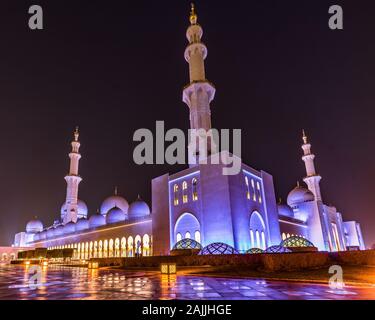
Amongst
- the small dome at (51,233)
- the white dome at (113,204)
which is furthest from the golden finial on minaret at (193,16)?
the small dome at (51,233)

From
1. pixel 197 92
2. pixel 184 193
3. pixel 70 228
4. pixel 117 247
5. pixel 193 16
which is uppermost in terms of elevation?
pixel 193 16

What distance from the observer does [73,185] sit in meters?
47.8

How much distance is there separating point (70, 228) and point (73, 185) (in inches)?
283

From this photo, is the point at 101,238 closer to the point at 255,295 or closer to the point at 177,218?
the point at 177,218

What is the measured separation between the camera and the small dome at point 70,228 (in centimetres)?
4630

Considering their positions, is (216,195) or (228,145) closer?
(216,195)

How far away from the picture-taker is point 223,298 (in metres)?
5.70

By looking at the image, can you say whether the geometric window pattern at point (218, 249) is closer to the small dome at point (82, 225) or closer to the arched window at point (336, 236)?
the small dome at point (82, 225)

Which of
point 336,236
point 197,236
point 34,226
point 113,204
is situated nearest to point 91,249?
point 113,204

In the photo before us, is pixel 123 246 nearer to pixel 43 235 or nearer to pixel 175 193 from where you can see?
pixel 175 193

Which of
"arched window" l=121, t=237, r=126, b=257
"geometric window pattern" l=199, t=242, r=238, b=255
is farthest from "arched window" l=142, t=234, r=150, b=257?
"geometric window pattern" l=199, t=242, r=238, b=255
